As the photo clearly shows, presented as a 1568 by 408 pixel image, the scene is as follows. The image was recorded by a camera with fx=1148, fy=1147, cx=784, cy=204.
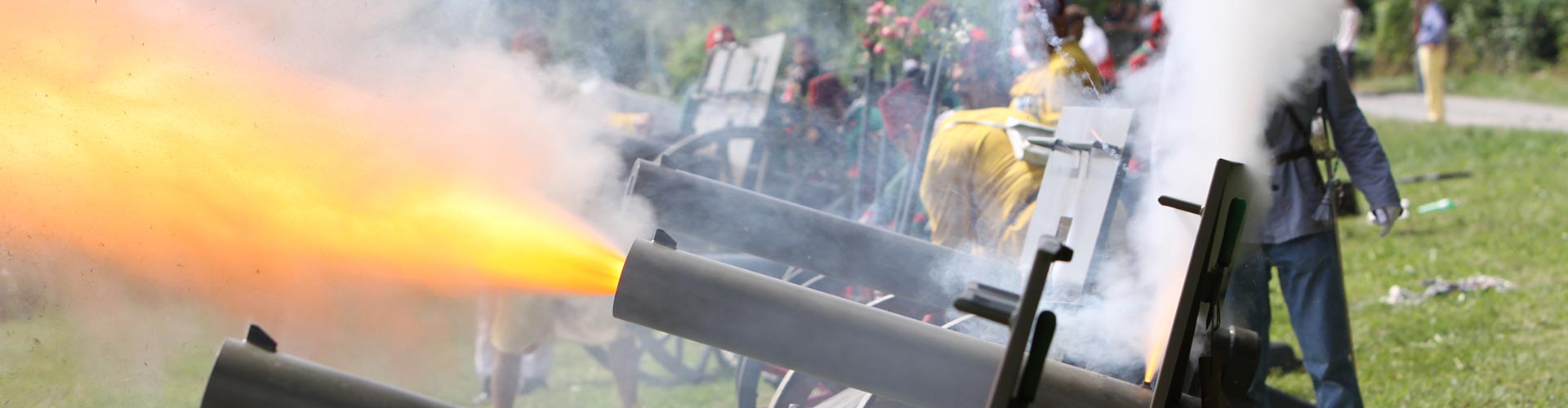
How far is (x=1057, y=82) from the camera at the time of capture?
4.07 meters

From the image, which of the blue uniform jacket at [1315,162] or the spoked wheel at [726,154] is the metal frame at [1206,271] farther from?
the spoked wheel at [726,154]

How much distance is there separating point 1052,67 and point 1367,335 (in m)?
2.73

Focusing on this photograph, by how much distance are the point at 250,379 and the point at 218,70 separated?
4.57 feet

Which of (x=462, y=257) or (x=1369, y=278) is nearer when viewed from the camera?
(x=462, y=257)

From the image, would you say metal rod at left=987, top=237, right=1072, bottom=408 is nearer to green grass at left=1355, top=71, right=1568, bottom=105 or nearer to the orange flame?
the orange flame

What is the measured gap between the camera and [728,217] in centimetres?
317

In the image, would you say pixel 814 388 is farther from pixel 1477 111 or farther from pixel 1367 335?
pixel 1477 111

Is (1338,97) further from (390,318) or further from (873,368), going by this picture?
(390,318)

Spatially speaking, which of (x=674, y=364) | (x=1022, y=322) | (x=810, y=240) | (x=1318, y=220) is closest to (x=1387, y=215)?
(x=1318, y=220)

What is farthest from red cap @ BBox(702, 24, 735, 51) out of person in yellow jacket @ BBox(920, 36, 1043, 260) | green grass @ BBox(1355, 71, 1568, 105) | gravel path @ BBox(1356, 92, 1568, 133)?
green grass @ BBox(1355, 71, 1568, 105)

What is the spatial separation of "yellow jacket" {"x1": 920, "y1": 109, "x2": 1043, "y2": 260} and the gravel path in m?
10.5

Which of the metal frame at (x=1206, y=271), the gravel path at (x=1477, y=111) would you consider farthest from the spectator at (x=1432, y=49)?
the metal frame at (x=1206, y=271)

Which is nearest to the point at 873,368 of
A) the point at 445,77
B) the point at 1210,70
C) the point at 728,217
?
the point at 728,217

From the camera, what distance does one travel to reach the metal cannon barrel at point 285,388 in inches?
71.5
